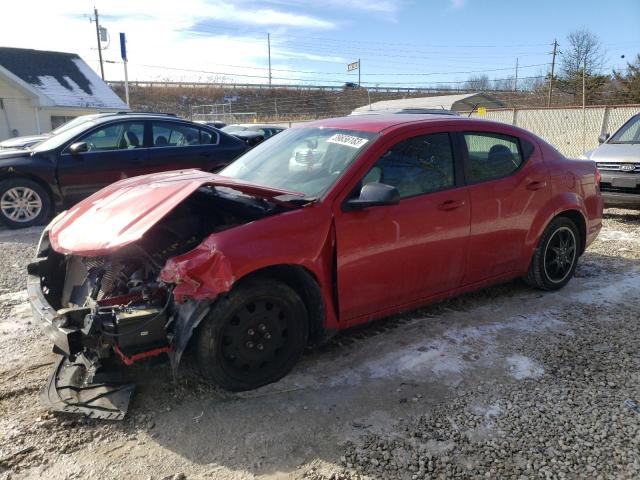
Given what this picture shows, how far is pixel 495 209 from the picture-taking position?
4.09 meters

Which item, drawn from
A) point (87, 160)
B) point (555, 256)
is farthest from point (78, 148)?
point (555, 256)

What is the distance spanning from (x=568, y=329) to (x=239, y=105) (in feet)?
195

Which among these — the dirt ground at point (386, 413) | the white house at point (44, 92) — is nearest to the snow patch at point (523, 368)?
the dirt ground at point (386, 413)

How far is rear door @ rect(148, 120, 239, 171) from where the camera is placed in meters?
8.20

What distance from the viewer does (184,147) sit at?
27.7 ft

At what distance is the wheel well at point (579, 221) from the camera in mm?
4801

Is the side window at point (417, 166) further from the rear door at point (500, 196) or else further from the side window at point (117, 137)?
the side window at point (117, 137)

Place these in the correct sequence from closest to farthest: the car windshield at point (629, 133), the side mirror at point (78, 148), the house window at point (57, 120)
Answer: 1. the side mirror at point (78, 148)
2. the car windshield at point (629, 133)
3. the house window at point (57, 120)

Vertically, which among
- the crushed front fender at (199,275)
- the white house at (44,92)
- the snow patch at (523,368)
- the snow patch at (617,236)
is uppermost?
the white house at (44,92)

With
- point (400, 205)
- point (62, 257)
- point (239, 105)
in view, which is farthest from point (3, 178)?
point (239, 105)

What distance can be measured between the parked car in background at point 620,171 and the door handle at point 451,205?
553 centimetres

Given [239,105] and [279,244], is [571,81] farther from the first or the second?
[279,244]

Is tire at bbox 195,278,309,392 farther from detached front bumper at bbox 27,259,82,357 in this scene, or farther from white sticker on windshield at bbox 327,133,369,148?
white sticker on windshield at bbox 327,133,369,148

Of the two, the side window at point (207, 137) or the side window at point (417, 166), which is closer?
the side window at point (417, 166)
